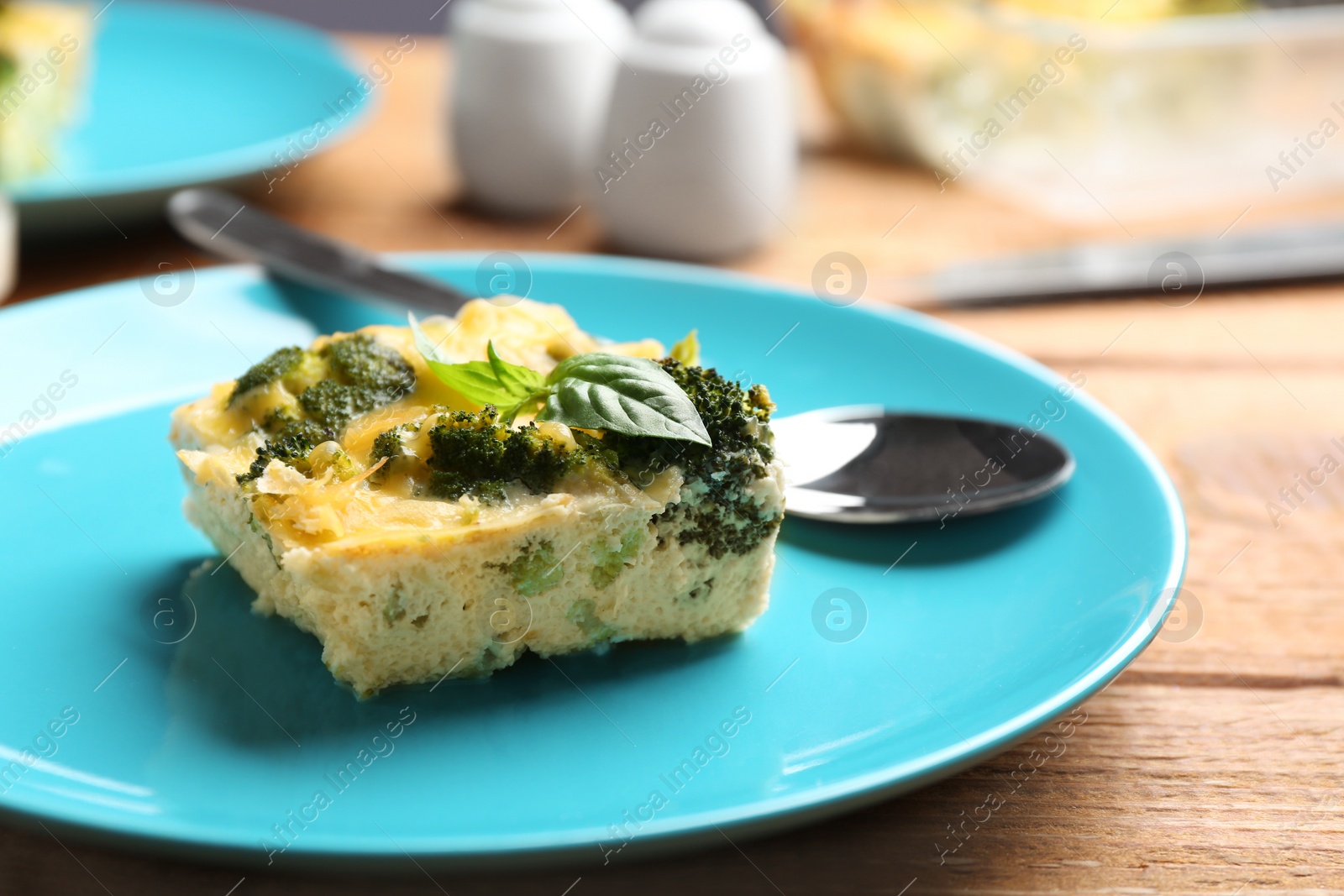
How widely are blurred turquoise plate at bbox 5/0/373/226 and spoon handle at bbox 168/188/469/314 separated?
40 centimetres

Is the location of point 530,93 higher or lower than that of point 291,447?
lower

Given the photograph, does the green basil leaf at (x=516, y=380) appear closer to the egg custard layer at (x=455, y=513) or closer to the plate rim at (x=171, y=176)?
the egg custard layer at (x=455, y=513)

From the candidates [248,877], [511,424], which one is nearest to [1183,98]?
[511,424]

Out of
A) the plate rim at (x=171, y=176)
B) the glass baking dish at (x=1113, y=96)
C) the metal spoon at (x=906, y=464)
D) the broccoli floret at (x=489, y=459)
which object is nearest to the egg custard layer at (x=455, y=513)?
the broccoli floret at (x=489, y=459)

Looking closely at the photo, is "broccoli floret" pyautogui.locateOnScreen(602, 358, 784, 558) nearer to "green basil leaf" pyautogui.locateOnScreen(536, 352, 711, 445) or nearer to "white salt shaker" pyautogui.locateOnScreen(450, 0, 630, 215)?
"green basil leaf" pyautogui.locateOnScreen(536, 352, 711, 445)

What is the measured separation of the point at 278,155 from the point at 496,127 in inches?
31.6

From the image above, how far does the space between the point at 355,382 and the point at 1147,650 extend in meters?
1.58

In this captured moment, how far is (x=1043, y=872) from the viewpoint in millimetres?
1766

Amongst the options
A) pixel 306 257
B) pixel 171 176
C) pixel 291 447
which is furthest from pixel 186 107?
pixel 291 447

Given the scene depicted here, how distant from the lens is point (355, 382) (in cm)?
220

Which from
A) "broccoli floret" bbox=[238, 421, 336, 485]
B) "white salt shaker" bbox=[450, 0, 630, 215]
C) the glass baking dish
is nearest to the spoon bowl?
"broccoli floret" bbox=[238, 421, 336, 485]

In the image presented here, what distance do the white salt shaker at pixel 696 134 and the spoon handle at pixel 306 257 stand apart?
121 cm

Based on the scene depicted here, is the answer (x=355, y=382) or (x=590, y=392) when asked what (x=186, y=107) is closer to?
(x=355, y=382)

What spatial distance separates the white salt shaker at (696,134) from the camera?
391 centimetres
